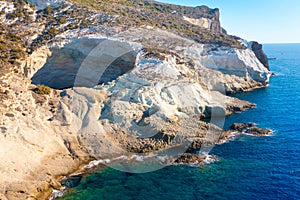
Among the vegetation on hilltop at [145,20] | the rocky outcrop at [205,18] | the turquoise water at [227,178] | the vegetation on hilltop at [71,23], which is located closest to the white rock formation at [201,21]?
the rocky outcrop at [205,18]

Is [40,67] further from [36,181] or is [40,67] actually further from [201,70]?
[201,70]

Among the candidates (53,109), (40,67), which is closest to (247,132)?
(53,109)

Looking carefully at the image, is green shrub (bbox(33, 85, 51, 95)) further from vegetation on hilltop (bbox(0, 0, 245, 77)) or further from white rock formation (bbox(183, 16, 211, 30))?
white rock formation (bbox(183, 16, 211, 30))

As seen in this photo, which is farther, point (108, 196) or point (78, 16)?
point (78, 16)

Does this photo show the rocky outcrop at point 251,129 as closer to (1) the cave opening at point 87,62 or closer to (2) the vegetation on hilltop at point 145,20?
(1) the cave opening at point 87,62

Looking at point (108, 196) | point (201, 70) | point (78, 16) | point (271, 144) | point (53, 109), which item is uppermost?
point (78, 16)

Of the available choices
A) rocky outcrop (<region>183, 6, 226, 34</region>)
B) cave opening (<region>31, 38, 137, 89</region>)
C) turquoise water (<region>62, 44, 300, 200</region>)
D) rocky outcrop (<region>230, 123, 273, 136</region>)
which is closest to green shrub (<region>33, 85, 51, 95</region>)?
cave opening (<region>31, 38, 137, 89</region>)

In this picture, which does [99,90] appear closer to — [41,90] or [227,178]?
[41,90]

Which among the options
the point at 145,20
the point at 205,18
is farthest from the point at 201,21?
the point at 145,20
